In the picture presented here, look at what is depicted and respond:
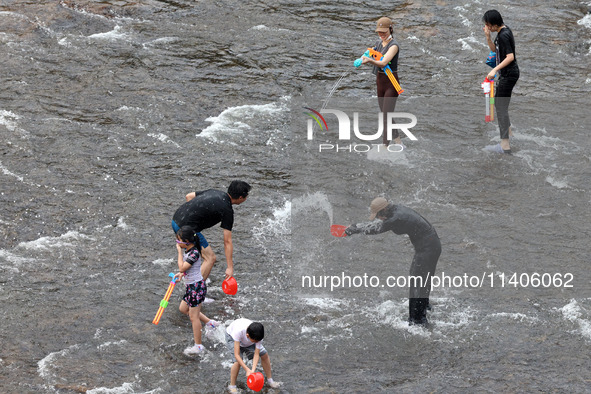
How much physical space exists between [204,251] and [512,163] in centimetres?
614

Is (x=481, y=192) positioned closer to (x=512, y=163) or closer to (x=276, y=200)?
(x=512, y=163)

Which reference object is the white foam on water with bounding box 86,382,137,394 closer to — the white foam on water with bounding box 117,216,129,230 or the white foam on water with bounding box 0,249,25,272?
the white foam on water with bounding box 0,249,25,272

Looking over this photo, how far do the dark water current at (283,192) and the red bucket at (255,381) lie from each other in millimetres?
473

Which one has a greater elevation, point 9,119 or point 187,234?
point 9,119

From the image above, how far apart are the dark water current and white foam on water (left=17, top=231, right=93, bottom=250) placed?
0.03 m

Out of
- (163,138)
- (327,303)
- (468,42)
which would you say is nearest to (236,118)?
(163,138)

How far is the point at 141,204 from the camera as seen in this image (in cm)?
1131

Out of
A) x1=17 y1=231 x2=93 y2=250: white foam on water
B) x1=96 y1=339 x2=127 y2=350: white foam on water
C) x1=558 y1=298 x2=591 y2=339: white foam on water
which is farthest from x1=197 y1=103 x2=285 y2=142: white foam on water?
x1=558 y1=298 x2=591 y2=339: white foam on water

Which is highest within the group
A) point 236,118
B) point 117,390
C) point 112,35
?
point 112,35

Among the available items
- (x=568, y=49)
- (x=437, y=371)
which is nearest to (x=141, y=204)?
(x=437, y=371)

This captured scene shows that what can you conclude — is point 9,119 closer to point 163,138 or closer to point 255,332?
point 163,138

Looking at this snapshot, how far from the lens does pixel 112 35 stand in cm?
1719

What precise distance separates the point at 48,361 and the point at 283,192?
5008 mm

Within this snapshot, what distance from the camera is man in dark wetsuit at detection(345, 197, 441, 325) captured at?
28.1 feet
